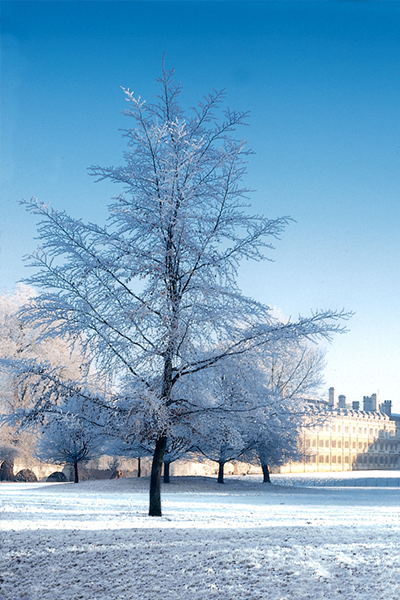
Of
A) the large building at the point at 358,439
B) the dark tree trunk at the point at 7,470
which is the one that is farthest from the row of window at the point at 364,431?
the dark tree trunk at the point at 7,470

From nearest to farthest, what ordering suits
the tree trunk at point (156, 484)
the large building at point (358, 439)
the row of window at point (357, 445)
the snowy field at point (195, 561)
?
the snowy field at point (195, 561), the tree trunk at point (156, 484), the row of window at point (357, 445), the large building at point (358, 439)

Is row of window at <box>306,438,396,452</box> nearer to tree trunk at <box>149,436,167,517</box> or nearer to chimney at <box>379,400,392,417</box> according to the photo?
chimney at <box>379,400,392,417</box>

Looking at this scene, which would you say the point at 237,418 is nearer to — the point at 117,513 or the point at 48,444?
the point at 117,513

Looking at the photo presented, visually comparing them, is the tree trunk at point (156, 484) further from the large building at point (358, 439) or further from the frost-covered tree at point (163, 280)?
the large building at point (358, 439)

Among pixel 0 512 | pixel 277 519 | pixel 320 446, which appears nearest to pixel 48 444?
pixel 0 512

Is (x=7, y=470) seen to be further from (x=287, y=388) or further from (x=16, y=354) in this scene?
(x=287, y=388)

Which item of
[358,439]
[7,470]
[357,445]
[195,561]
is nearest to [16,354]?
[7,470]

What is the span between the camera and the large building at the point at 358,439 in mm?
78906

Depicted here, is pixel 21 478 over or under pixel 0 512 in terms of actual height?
under

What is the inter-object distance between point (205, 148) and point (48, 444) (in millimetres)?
23541

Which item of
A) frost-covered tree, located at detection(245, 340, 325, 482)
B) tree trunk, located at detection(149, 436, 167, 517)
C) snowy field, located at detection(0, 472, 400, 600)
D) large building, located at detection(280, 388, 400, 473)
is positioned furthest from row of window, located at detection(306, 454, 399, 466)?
snowy field, located at detection(0, 472, 400, 600)

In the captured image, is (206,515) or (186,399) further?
(206,515)

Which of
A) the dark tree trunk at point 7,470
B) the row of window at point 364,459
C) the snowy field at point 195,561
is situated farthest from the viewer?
the row of window at point 364,459

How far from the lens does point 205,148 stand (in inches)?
541
